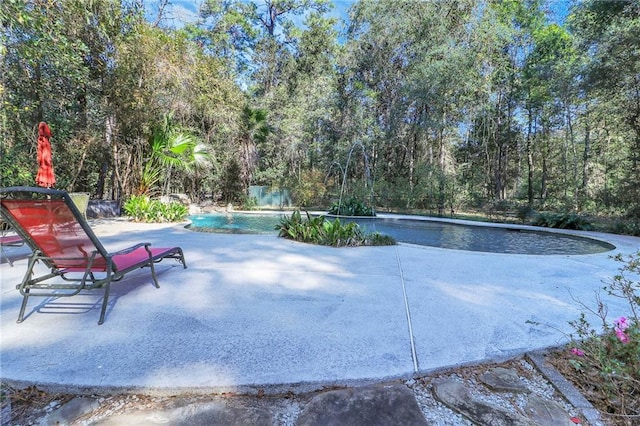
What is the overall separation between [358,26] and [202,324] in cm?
2015

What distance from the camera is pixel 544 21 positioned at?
1677 centimetres

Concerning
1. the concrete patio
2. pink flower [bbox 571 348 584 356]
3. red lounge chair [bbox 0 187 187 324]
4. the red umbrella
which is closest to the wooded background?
the red umbrella

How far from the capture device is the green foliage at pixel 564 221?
9.28 meters

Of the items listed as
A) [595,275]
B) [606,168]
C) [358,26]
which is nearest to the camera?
[595,275]

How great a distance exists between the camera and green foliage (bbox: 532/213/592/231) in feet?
30.5

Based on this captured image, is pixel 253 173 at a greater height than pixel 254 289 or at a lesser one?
greater

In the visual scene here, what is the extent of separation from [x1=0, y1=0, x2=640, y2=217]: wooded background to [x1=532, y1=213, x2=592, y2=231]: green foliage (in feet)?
5.05

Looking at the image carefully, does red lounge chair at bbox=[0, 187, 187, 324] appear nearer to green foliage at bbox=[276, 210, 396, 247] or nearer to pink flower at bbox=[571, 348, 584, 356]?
pink flower at bbox=[571, 348, 584, 356]

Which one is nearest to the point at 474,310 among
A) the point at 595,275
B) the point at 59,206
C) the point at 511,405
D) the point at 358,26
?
the point at 511,405

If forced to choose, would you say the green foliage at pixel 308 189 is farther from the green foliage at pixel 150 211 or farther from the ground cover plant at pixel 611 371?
the ground cover plant at pixel 611 371

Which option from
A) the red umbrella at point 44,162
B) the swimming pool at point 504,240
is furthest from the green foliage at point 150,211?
the red umbrella at point 44,162

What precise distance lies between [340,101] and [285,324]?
695 inches

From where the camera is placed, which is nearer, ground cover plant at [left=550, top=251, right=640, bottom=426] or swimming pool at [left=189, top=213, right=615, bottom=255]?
ground cover plant at [left=550, top=251, right=640, bottom=426]

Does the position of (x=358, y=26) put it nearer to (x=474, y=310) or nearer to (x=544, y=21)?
(x=544, y=21)
